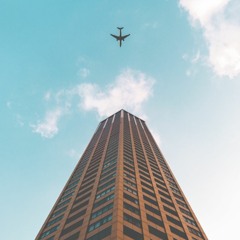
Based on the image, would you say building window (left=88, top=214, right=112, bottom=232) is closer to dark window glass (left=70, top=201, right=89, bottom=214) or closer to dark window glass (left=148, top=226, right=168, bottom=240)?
dark window glass (left=148, top=226, right=168, bottom=240)

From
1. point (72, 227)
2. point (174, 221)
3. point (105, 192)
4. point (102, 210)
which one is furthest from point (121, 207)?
point (174, 221)

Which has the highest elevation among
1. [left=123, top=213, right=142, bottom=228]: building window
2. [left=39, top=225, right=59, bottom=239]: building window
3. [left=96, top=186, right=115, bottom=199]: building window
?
[left=96, top=186, right=115, bottom=199]: building window

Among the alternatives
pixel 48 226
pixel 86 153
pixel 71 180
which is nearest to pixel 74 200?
pixel 48 226

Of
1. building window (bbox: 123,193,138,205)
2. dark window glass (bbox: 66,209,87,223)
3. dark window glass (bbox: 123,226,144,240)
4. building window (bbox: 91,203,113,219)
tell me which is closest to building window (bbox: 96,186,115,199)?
building window (bbox: 123,193,138,205)

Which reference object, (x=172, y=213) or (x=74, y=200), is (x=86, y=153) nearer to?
(x=74, y=200)

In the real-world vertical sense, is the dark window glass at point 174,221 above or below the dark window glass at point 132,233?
above

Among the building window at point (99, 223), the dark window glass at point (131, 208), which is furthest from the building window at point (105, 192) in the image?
the building window at point (99, 223)

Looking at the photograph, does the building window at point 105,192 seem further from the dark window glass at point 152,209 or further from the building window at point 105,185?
the dark window glass at point 152,209

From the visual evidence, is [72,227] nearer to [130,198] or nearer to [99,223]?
[99,223]
